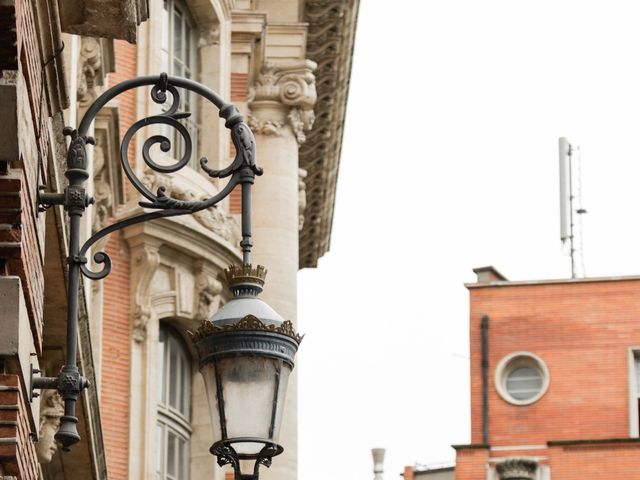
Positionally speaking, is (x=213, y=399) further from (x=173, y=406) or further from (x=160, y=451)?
(x=173, y=406)

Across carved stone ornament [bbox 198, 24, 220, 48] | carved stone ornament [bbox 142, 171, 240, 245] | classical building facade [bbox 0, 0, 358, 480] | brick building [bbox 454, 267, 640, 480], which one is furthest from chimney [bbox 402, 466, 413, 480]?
carved stone ornament [bbox 142, 171, 240, 245]

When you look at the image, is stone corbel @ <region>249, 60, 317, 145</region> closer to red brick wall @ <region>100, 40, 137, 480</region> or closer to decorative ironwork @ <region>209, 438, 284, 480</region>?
red brick wall @ <region>100, 40, 137, 480</region>

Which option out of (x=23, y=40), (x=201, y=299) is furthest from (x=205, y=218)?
(x=23, y=40)

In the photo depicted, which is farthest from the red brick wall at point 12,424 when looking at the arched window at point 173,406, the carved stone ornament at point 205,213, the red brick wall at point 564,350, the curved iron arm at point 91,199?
the red brick wall at point 564,350

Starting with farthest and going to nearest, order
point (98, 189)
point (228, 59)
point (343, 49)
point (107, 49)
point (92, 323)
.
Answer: point (343, 49), point (228, 59), point (92, 323), point (98, 189), point (107, 49)

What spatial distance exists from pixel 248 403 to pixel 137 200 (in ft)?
47.0

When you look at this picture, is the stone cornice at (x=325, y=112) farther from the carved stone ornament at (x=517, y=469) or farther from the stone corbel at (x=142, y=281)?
the carved stone ornament at (x=517, y=469)

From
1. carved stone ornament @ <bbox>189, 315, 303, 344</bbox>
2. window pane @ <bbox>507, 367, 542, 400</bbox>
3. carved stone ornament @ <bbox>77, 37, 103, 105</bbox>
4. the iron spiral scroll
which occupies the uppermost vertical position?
window pane @ <bbox>507, 367, 542, 400</bbox>

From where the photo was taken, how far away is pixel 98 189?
69.7 feet

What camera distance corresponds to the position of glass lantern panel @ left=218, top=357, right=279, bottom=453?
38.1ft

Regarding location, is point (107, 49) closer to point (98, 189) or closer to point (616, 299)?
point (98, 189)

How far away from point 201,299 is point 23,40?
17229 mm

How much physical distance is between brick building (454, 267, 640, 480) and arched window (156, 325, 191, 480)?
23810mm

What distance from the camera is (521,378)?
52250 mm
